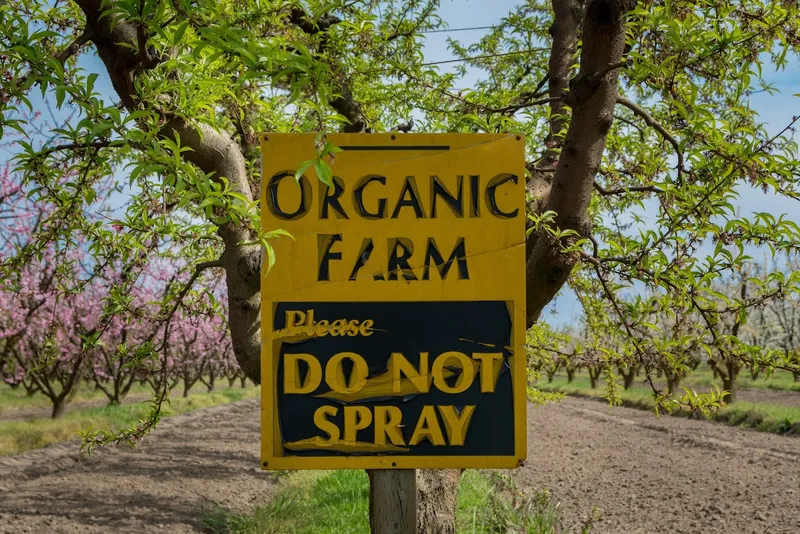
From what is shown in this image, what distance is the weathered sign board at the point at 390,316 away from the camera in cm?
237

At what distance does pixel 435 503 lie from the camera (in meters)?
3.73

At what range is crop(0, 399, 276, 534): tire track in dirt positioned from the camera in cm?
718

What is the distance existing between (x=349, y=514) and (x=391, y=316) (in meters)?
5.21

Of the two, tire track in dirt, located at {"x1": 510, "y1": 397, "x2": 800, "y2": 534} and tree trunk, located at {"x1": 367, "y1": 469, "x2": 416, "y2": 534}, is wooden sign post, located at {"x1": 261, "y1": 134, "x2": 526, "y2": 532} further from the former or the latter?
tire track in dirt, located at {"x1": 510, "y1": 397, "x2": 800, "y2": 534}

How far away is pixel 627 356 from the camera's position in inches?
136

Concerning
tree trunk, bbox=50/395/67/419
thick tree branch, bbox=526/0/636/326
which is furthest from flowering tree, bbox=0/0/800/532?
tree trunk, bbox=50/395/67/419

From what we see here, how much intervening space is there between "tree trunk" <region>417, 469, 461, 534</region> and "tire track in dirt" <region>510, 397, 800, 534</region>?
13.8 feet

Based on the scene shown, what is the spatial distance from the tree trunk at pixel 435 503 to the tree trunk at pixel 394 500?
1.13m

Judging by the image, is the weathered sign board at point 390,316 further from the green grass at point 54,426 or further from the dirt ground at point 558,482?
the green grass at point 54,426

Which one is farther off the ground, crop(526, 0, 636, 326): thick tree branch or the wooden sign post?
crop(526, 0, 636, 326): thick tree branch

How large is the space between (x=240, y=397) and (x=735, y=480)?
2185 cm

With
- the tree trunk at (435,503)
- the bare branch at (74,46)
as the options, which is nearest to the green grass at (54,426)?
the tree trunk at (435,503)

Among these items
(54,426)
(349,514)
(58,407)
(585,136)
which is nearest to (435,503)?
(585,136)

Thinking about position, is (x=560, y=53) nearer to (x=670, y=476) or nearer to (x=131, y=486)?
(x=131, y=486)
